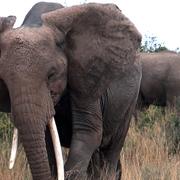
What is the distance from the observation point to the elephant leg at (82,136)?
196 inches

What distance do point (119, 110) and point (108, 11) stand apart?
119cm

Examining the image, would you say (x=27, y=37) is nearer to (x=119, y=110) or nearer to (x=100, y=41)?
(x=100, y=41)

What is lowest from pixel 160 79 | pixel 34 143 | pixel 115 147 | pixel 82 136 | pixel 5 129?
pixel 160 79

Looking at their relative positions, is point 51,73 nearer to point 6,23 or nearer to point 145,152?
point 6,23

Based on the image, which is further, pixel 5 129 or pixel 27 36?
pixel 5 129

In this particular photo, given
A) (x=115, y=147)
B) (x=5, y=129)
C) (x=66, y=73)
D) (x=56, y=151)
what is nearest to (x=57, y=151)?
(x=56, y=151)

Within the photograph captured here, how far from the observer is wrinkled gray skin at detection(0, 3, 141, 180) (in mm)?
4156

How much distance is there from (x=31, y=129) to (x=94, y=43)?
3.32ft

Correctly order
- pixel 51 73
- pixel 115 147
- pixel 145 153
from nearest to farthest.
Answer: pixel 51 73
pixel 115 147
pixel 145 153

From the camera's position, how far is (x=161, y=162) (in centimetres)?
733

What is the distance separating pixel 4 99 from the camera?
4480 millimetres

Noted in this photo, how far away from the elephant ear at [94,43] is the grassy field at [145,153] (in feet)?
3.75

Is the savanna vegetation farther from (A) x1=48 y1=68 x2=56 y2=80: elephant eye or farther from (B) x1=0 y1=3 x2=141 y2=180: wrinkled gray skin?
(A) x1=48 y1=68 x2=56 y2=80: elephant eye

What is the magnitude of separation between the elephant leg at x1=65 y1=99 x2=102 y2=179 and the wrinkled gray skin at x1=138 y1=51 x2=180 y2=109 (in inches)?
344
